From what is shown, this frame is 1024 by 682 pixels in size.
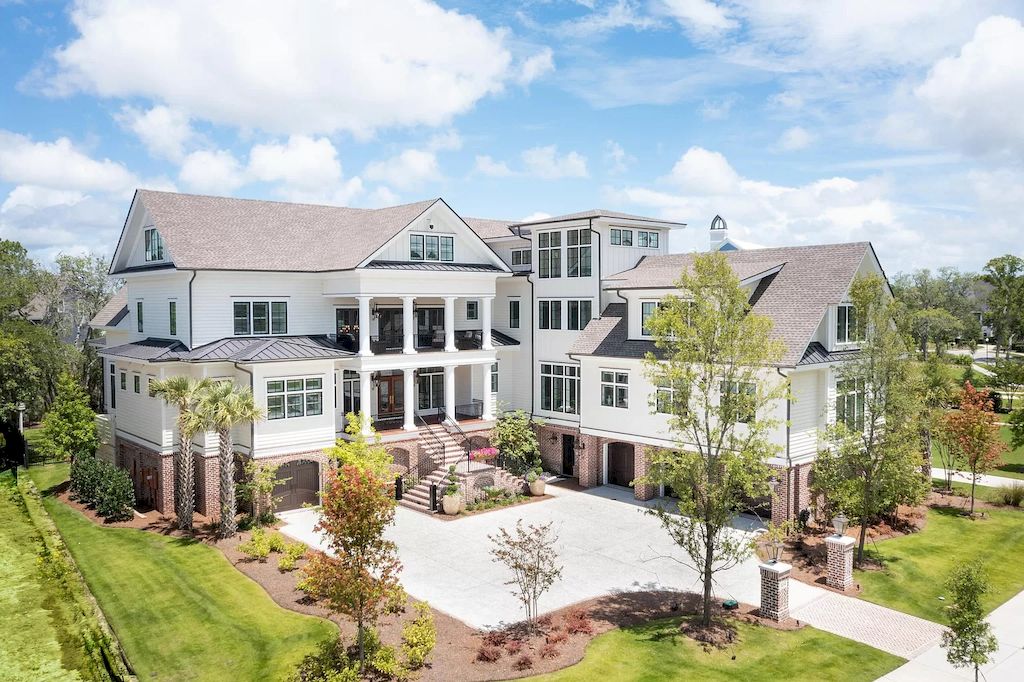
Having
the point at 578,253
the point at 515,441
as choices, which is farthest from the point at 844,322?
the point at 515,441

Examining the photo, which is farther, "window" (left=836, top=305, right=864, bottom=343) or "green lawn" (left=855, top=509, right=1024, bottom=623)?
"window" (left=836, top=305, right=864, bottom=343)

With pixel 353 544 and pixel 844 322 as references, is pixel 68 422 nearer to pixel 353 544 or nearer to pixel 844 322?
pixel 353 544

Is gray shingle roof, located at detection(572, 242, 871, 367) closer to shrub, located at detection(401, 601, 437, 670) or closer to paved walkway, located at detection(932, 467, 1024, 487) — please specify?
paved walkway, located at detection(932, 467, 1024, 487)

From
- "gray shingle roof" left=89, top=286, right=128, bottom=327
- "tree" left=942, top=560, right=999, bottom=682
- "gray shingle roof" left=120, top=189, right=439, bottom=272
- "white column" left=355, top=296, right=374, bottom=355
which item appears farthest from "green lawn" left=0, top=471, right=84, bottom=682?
"tree" left=942, top=560, right=999, bottom=682

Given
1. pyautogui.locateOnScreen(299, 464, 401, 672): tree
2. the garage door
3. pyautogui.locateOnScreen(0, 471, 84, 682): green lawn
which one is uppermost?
pyautogui.locateOnScreen(299, 464, 401, 672): tree

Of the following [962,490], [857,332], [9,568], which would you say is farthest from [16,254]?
[962,490]

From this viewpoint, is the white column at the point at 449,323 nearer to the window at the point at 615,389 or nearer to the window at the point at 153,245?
the window at the point at 615,389
